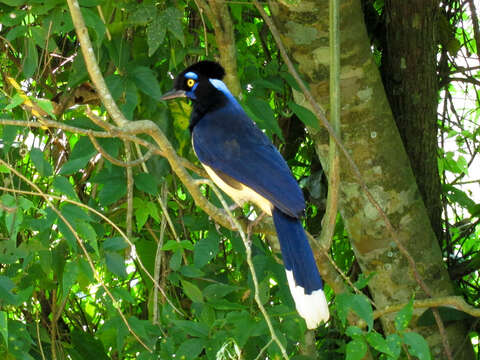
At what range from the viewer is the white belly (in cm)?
339

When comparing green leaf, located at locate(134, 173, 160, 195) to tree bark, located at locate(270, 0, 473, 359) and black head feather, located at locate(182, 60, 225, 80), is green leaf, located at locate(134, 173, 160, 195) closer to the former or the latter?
black head feather, located at locate(182, 60, 225, 80)

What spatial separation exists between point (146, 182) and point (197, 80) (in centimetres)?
70

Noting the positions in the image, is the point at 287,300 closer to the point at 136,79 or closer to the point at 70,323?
the point at 136,79

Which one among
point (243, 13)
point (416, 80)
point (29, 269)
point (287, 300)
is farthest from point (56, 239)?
point (416, 80)

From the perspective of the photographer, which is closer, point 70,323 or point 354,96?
point 354,96

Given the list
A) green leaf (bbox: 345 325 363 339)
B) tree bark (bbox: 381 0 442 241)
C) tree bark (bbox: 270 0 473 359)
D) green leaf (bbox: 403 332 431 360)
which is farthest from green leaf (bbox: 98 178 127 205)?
tree bark (bbox: 381 0 442 241)

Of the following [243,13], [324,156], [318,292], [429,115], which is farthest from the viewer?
[243,13]

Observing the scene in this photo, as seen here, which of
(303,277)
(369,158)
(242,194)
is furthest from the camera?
(369,158)

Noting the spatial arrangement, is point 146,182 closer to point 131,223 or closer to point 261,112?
point 131,223

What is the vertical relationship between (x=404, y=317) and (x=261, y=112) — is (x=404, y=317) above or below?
below

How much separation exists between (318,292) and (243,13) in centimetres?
203

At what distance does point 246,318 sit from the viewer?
9.32 ft

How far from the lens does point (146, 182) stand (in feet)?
10.2

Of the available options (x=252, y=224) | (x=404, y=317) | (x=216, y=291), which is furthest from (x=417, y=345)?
(x=252, y=224)
